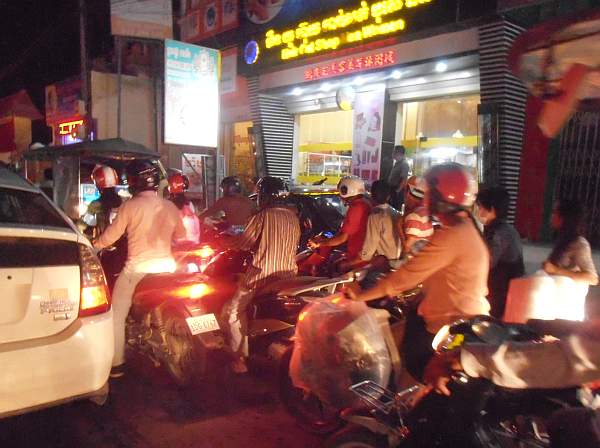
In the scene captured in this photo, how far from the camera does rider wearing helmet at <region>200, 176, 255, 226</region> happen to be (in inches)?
263

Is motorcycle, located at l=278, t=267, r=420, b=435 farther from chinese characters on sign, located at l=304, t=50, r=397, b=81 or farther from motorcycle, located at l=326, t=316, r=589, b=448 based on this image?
chinese characters on sign, located at l=304, t=50, r=397, b=81

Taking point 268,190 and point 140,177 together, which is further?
point 140,177

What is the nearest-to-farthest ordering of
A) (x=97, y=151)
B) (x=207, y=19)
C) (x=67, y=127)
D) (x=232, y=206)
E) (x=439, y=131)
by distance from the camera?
(x=232, y=206) < (x=97, y=151) < (x=439, y=131) < (x=207, y=19) < (x=67, y=127)

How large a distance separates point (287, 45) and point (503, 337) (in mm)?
11481

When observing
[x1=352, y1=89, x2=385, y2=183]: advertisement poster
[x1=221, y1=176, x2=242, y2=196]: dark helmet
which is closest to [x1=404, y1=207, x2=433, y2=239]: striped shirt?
[x1=221, y1=176, x2=242, y2=196]: dark helmet

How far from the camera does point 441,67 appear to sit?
10.7 meters

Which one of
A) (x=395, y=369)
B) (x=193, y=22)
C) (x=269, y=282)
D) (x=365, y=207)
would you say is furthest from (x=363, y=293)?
(x=193, y=22)

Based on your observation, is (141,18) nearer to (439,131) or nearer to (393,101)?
(393,101)

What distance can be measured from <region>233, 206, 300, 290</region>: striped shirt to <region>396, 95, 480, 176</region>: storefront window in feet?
23.4

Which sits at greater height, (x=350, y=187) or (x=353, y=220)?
(x=350, y=187)

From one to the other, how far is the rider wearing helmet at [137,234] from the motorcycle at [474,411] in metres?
2.90

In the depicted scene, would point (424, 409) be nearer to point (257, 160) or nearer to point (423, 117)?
point (423, 117)

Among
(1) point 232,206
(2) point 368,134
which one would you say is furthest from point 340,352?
(2) point 368,134

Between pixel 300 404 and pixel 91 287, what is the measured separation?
179cm
